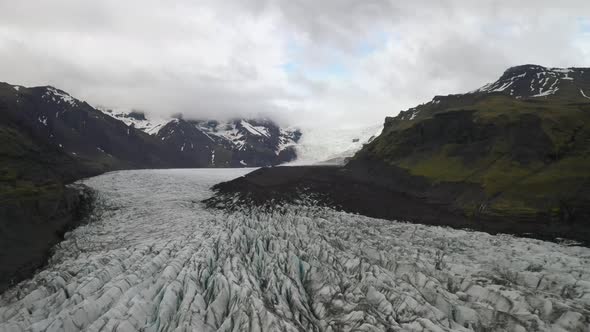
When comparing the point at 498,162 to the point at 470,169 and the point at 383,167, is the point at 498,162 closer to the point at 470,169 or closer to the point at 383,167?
the point at 470,169

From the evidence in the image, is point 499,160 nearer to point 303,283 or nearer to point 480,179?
point 480,179

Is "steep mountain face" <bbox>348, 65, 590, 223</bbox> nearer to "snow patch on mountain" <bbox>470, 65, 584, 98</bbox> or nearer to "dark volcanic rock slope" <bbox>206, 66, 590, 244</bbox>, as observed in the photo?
"dark volcanic rock slope" <bbox>206, 66, 590, 244</bbox>

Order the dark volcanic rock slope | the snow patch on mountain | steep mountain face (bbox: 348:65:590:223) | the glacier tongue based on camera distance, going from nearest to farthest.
Answer: the glacier tongue → the dark volcanic rock slope → steep mountain face (bbox: 348:65:590:223) → the snow patch on mountain

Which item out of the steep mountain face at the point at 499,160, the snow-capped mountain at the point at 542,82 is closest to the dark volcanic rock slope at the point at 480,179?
the steep mountain face at the point at 499,160

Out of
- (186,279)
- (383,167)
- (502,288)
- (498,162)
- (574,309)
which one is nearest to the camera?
(574,309)

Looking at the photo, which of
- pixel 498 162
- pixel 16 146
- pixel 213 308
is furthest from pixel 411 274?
pixel 16 146

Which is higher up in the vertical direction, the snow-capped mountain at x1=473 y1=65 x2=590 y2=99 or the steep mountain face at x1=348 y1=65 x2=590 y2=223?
the snow-capped mountain at x1=473 y1=65 x2=590 y2=99

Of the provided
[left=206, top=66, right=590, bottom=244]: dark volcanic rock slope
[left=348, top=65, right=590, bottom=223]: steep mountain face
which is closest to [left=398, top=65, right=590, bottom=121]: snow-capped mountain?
[left=348, top=65, right=590, bottom=223]: steep mountain face
